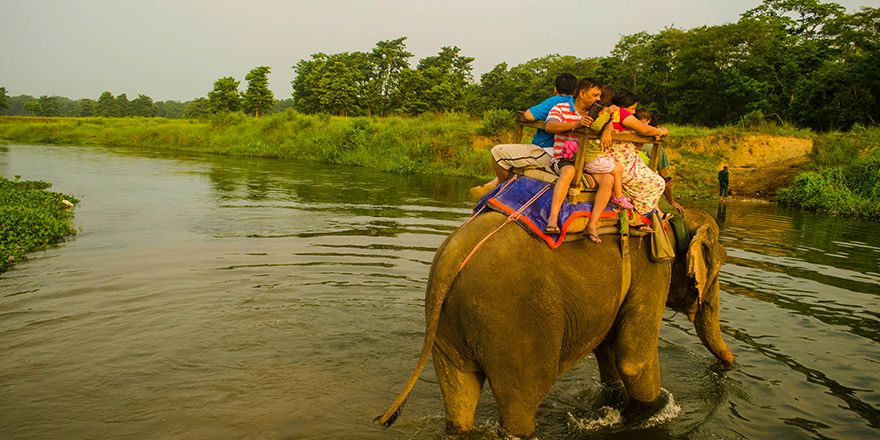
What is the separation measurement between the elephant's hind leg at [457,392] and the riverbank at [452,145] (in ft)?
67.0

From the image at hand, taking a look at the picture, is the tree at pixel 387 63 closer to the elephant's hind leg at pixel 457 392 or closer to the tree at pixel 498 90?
the tree at pixel 498 90

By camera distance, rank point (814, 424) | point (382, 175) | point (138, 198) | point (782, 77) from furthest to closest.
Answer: point (782, 77)
point (382, 175)
point (138, 198)
point (814, 424)

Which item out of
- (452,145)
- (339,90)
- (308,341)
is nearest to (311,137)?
(452,145)

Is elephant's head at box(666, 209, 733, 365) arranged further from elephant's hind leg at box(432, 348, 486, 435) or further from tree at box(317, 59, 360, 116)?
tree at box(317, 59, 360, 116)

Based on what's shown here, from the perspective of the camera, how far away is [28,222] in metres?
11.3

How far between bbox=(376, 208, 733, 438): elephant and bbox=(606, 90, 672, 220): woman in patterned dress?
0.36m

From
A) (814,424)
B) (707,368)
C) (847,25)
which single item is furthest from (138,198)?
(847,25)

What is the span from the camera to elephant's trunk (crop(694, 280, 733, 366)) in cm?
562

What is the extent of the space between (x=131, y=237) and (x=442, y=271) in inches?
401

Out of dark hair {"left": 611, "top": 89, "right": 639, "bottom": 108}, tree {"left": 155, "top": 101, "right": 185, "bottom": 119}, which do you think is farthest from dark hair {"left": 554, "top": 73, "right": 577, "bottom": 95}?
tree {"left": 155, "top": 101, "right": 185, "bottom": 119}

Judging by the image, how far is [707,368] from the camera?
6633 mm

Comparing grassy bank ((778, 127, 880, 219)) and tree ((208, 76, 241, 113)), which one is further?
tree ((208, 76, 241, 113))

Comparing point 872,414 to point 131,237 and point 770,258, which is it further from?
point 131,237

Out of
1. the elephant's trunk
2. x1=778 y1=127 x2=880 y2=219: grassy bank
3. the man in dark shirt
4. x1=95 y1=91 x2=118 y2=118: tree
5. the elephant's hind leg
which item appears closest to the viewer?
the elephant's hind leg
